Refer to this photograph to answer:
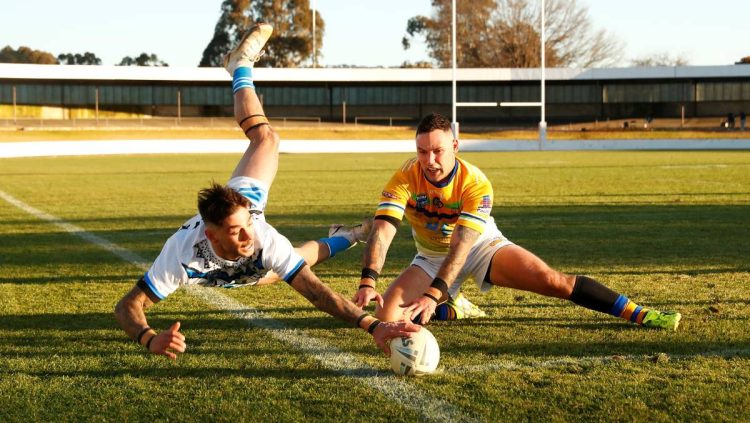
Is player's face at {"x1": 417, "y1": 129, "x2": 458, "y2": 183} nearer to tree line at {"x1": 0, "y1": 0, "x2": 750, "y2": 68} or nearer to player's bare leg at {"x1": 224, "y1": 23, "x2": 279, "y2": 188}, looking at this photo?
player's bare leg at {"x1": 224, "y1": 23, "x2": 279, "y2": 188}

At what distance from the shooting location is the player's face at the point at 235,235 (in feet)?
15.4

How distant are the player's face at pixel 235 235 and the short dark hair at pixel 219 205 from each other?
3 centimetres

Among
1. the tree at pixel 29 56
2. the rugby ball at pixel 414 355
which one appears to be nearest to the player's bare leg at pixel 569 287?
the rugby ball at pixel 414 355

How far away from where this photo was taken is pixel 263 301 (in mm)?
7227

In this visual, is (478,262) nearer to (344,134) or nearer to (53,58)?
(344,134)

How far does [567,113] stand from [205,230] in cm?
6866

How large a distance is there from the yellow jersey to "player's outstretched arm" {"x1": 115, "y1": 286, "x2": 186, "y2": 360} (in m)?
1.72

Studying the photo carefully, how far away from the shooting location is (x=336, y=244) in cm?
708

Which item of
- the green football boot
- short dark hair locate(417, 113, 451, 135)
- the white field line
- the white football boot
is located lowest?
the white field line

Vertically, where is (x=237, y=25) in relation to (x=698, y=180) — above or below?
above

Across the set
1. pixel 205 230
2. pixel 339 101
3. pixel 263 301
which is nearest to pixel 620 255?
pixel 263 301

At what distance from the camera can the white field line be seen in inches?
171

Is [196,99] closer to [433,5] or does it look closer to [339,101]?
[339,101]

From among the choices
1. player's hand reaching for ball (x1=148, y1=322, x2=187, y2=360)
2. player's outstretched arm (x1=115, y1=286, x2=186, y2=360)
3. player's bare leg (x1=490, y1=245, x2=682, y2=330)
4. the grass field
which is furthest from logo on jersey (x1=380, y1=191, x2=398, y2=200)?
player's hand reaching for ball (x1=148, y1=322, x2=187, y2=360)
